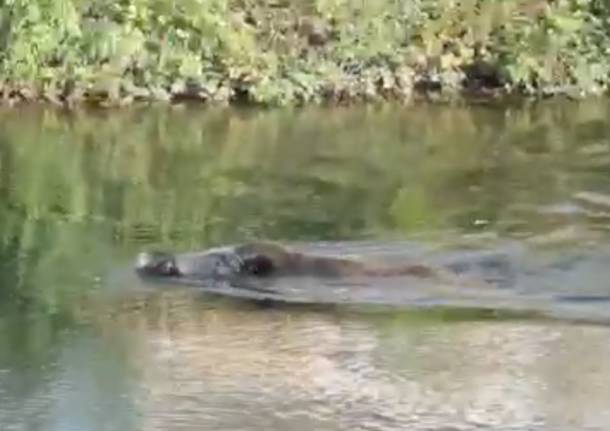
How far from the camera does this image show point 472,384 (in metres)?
8.90

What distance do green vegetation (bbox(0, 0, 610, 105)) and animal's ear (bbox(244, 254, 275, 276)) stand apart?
32.6 feet

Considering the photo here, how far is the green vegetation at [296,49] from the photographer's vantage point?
21484mm

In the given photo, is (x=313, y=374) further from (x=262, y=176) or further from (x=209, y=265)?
(x=262, y=176)

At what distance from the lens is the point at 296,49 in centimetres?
2323

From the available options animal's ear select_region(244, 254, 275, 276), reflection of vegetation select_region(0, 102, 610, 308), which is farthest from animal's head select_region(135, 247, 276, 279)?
reflection of vegetation select_region(0, 102, 610, 308)

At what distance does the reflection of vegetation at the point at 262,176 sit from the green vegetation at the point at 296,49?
94 cm

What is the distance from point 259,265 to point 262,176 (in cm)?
457

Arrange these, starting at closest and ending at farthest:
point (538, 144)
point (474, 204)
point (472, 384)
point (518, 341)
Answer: point (472, 384) < point (518, 341) < point (474, 204) < point (538, 144)

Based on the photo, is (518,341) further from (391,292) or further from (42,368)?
(42,368)

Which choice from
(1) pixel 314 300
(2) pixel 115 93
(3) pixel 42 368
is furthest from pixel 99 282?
(2) pixel 115 93

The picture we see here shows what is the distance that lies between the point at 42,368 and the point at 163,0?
1386cm

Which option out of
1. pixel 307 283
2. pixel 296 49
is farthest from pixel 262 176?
pixel 296 49

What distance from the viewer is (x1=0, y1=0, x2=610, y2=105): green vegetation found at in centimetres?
2148

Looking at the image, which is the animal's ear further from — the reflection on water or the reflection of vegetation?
the reflection of vegetation
